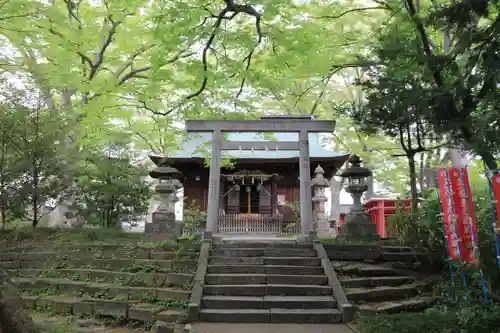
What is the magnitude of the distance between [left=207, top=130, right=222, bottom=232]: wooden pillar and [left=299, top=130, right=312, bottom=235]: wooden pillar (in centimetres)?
234

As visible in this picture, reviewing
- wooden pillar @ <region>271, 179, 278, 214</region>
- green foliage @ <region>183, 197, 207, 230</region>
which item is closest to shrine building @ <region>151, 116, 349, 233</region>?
wooden pillar @ <region>271, 179, 278, 214</region>

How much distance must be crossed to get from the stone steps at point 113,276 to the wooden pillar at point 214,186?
1.99 meters

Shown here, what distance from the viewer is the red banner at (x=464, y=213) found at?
6.03m

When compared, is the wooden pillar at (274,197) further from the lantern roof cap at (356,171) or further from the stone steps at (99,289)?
the stone steps at (99,289)

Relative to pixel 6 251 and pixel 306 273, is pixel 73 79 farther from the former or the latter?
pixel 306 273

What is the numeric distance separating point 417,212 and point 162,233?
682cm

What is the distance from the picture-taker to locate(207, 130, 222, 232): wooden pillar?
9664mm

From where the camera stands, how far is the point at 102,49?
1252 cm

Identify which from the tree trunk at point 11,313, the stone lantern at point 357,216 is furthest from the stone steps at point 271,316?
the stone lantern at point 357,216

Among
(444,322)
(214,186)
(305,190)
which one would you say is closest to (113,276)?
(214,186)

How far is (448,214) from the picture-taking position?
21.6 feet

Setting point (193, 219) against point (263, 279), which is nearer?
point (263, 279)

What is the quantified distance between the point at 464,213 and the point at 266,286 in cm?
391

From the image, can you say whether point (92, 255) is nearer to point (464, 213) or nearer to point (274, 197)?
point (464, 213)
